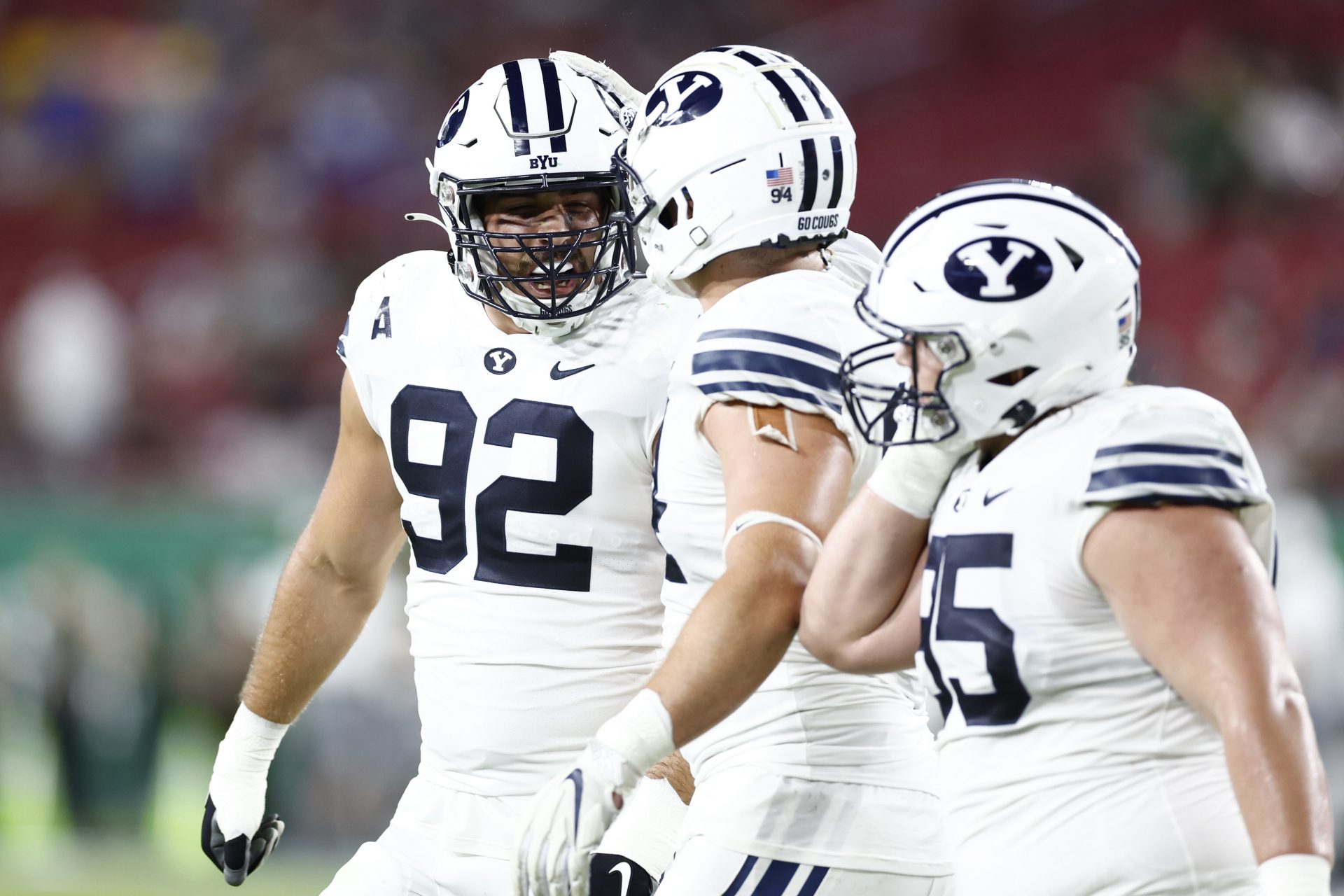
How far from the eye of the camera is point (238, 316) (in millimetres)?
11258

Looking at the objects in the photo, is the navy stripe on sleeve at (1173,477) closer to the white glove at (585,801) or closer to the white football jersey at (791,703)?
the white football jersey at (791,703)

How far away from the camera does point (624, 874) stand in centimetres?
298

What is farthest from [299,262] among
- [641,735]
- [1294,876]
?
[1294,876]

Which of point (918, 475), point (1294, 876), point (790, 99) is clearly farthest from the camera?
point (790, 99)

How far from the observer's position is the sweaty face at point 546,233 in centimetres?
325

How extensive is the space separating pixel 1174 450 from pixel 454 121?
169 centimetres

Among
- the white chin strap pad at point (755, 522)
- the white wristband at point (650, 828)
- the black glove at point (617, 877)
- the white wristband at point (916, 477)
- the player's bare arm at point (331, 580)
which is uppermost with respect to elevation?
the white wristband at point (916, 477)

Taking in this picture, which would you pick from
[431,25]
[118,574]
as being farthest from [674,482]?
[431,25]

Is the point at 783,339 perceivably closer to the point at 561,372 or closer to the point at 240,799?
the point at 561,372

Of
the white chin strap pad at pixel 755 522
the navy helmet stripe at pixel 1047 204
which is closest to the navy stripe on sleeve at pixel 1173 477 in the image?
the navy helmet stripe at pixel 1047 204

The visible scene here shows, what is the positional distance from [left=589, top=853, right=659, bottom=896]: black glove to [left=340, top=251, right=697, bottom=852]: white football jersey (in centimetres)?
28

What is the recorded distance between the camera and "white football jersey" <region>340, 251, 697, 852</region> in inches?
127

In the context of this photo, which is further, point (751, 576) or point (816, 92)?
point (816, 92)

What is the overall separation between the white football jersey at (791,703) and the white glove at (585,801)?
11.9 inches
